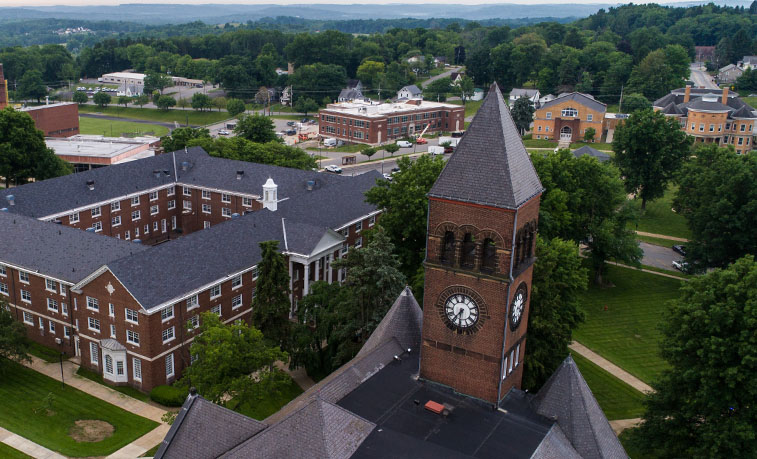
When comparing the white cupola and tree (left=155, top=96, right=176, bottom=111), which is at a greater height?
the white cupola

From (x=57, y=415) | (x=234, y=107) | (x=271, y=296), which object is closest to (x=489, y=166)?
(x=271, y=296)

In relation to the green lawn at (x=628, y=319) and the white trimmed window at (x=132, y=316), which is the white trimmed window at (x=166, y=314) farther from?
the green lawn at (x=628, y=319)

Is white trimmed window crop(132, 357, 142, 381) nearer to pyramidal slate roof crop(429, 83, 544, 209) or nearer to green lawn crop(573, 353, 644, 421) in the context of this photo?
pyramidal slate roof crop(429, 83, 544, 209)

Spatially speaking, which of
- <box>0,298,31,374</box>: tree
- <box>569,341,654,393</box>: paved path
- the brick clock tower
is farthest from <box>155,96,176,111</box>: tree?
the brick clock tower

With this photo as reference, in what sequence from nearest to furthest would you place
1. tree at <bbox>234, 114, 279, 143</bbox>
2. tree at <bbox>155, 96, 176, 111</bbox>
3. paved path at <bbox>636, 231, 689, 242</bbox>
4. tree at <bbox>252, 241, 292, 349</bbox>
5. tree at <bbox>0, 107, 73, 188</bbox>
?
tree at <bbox>252, 241, 292, 349</bbox> < tree at <bbox>0, 107, 73, 188</bbox> < paved path at <bbox>636, 231, 689, 242</bbox> < tree at <bbox>234, 114, 279, 143</bbox> < tree at <bbox>155, 96, 176, 111</bbox>

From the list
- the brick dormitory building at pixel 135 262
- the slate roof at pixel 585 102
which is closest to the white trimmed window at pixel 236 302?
the brick dormitory building at pixel 135 262

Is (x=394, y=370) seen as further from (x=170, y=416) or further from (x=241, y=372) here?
(x=170, y=416)
